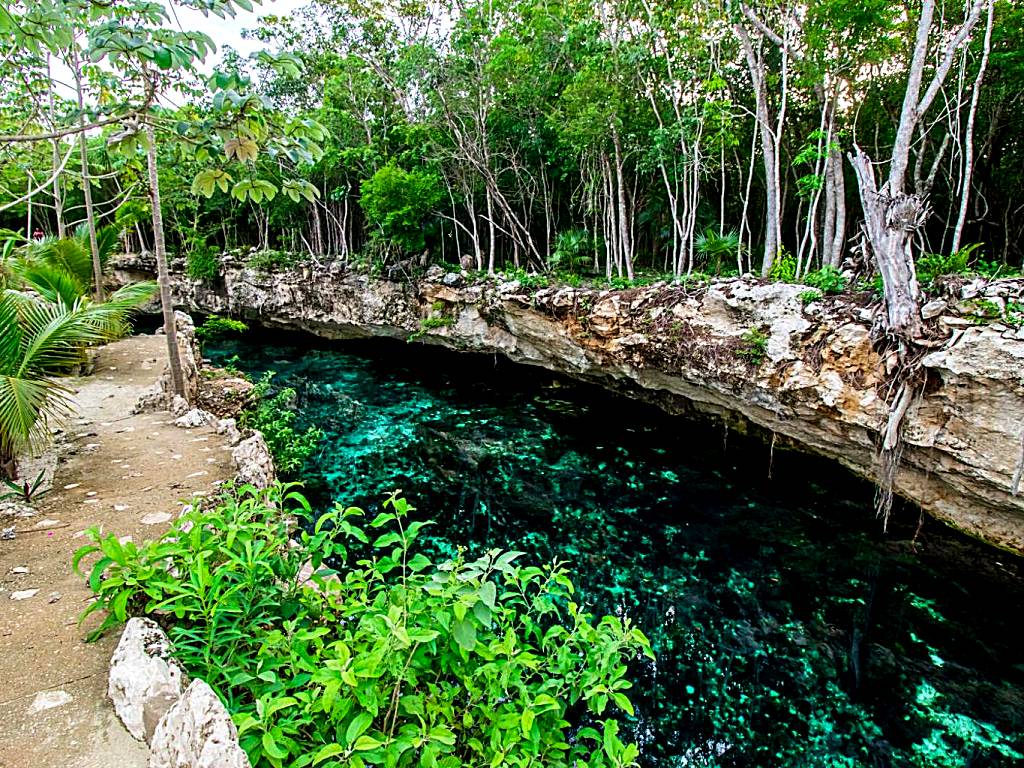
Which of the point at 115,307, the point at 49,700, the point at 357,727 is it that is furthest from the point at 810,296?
the point at 115,307

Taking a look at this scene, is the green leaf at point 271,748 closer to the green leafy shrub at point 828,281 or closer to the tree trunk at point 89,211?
the green leafy shrub at point 828,281

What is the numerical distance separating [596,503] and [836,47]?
8.25 m

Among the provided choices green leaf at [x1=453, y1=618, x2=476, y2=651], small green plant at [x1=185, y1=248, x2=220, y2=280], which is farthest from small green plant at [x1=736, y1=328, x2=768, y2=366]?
small green plant at [x1=185, y1=248, x2=220, y2=280]

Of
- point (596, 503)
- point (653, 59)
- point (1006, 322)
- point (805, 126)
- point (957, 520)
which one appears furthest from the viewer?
point (805, 126)

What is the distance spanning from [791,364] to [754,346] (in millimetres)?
623

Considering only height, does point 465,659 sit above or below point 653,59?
below

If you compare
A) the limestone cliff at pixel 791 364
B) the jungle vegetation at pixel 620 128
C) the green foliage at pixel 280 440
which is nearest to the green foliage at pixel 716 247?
the jungle vegetation at pixel 620 128

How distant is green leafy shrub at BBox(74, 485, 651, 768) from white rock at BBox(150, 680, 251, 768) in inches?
3.5

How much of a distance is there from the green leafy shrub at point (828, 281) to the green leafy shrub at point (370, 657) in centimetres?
688

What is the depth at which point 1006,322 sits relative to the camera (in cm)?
539

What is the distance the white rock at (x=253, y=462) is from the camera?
472 centimetres

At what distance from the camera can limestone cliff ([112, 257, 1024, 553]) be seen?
5633mm

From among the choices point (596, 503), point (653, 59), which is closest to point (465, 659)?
point (596, 503)

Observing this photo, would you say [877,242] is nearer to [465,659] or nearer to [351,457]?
[465,659]
